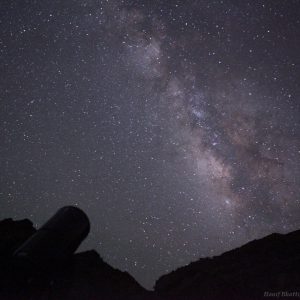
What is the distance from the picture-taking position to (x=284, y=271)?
305 inches

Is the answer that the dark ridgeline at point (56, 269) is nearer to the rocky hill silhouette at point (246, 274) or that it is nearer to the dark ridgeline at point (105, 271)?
the dark ridgeline at point (105, 271)

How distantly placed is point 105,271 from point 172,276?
1.92 meters

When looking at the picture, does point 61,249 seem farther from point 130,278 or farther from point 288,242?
point 288,242

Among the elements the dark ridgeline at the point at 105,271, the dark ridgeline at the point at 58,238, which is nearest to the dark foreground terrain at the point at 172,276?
the dark ridgeline at the point at 105,271

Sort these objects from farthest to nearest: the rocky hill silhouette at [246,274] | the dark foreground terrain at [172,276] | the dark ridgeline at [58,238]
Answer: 1. the rocky hill silhouette at [246,274]
2. the dark foreground terrain at [172,276]
3. the dark ridgeline at [58,238]

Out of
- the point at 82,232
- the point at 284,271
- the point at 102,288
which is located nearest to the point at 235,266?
the point at 284,271

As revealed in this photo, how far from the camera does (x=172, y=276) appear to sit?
9609 millimetres

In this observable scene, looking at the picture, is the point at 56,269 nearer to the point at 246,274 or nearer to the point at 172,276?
the point at 172,276

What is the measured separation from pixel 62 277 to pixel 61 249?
70 centimetres

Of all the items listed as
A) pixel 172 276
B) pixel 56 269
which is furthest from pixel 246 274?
pixel 56 269

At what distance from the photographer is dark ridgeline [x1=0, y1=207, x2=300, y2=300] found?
247 inches

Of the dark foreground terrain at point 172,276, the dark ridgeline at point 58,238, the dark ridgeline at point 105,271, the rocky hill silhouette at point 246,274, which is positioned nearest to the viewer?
the dark ridgeline at point 58,238

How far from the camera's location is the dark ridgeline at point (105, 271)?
627 centimetres

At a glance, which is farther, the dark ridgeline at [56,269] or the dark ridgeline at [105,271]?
the dark ridgeline at [105,271]
